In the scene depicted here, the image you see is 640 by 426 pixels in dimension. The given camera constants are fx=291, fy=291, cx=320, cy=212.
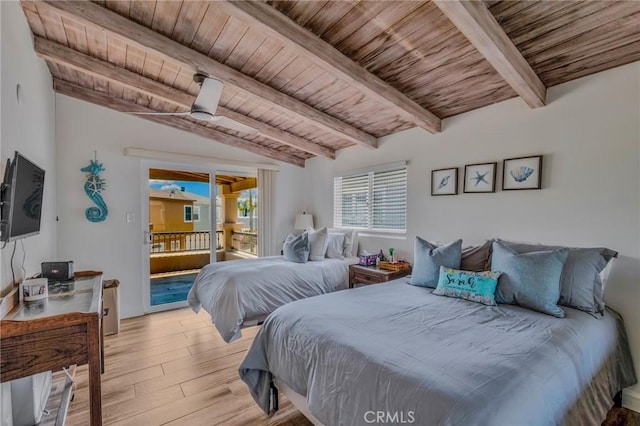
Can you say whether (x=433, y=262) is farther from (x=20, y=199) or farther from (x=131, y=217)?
(x=131, y=217)

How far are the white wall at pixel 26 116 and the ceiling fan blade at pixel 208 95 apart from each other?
111cm

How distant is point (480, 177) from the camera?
114 inches

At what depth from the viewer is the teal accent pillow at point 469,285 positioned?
6.85 ft

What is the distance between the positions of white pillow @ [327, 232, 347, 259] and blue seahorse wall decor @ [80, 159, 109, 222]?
9.56 feet

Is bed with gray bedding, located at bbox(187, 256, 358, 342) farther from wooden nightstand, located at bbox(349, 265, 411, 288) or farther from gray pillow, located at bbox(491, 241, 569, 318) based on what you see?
gray pillow, located at bbox(491, 241, 569, 318)

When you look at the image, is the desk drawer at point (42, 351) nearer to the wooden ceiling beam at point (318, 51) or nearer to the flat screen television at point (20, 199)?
the flat screen television at point (20, 199)

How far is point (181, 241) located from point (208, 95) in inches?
104

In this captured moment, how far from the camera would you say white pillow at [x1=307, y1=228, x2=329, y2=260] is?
3.81 metres

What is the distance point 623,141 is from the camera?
6.95 ft

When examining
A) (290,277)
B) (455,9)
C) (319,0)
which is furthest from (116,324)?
(455,9)

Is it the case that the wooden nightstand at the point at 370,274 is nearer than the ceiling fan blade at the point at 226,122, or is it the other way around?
the ceiling fan blade at the point at 226,122

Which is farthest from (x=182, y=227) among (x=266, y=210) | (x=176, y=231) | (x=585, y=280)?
(x=585, y=280)

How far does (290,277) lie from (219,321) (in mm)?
836

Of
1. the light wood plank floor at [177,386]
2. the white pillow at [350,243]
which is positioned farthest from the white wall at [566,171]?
the light wood plank floor at [177,386]
